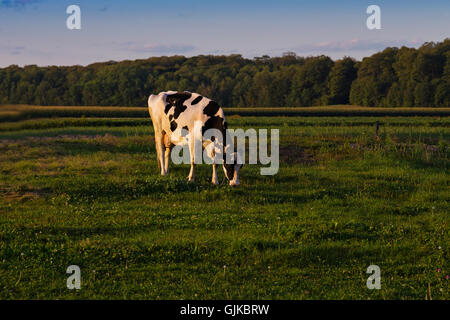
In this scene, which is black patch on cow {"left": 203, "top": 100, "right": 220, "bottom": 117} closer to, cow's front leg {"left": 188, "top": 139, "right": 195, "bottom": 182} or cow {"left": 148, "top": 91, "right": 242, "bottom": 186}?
cow {"left": 148, "top": 91, "right": 242, "bottom": 186}

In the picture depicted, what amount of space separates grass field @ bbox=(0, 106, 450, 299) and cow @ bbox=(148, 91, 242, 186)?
91 centimetres

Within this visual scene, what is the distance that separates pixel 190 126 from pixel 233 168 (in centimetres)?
271

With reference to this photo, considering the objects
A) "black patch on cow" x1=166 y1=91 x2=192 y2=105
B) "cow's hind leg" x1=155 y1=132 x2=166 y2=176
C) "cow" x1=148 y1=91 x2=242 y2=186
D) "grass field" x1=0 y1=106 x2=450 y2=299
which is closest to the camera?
"grass field" x1=0 y1=106 x2=450 y2=299

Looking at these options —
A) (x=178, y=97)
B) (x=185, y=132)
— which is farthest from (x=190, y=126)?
(x=178, y=97)

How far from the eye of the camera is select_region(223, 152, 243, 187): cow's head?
19359 mm

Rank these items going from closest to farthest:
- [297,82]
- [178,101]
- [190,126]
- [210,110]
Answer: [210,110]
[190,126]
[178,101]
[297,82]

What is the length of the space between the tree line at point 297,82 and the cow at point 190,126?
270ft

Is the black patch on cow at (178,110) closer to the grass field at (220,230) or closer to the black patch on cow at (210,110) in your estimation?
the black patch on cow at (210,110)

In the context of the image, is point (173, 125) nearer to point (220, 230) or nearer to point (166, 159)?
point (166, 159)

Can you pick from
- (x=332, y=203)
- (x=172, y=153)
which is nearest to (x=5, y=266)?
(x=332, y=203)

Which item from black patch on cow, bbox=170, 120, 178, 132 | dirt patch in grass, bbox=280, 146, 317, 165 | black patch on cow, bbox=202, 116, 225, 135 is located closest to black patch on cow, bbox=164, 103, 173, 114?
black patch on cow, bbox=170, 120, 178, 132

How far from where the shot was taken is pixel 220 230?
45.0 ft

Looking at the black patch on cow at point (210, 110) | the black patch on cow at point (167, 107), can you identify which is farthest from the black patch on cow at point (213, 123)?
the black patch on cow at point (167, 107)

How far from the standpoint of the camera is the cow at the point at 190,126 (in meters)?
19.8
